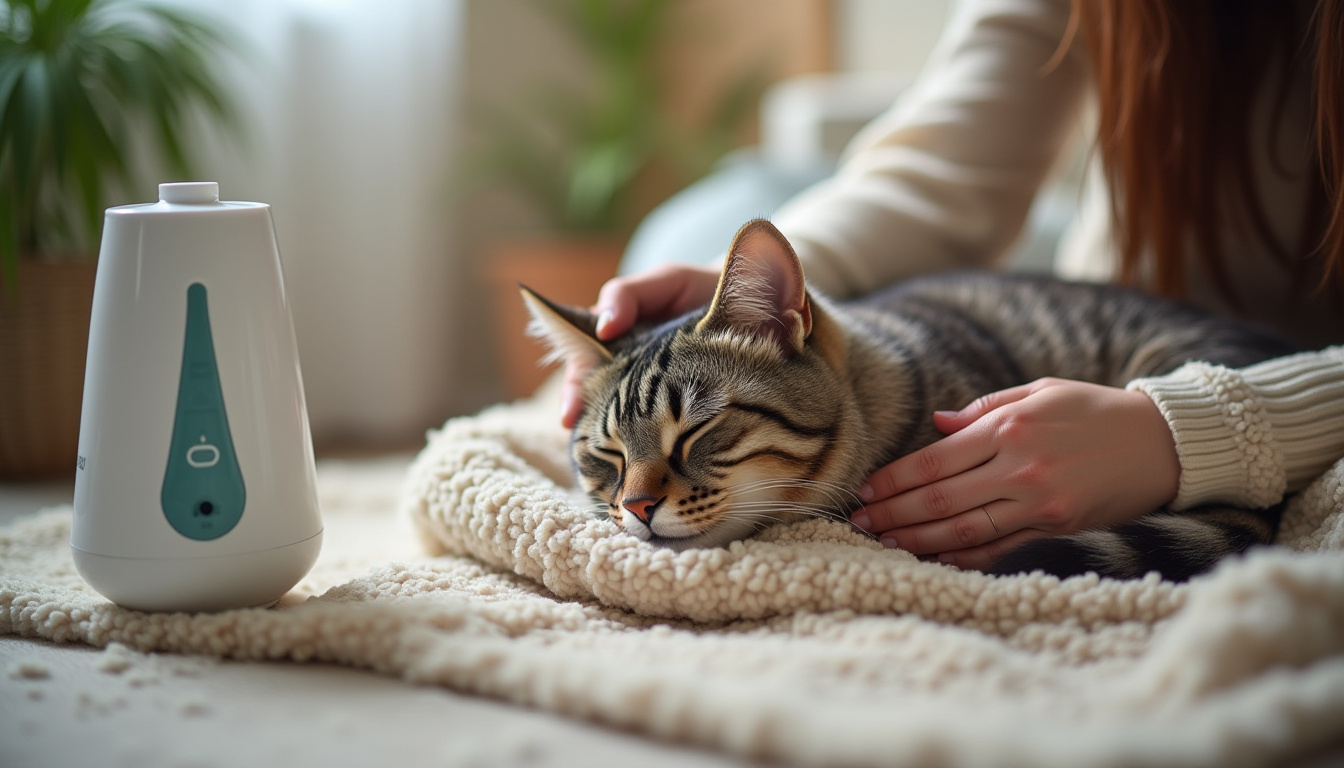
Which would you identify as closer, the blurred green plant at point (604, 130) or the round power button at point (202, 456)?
the round power button at point (202, 456)

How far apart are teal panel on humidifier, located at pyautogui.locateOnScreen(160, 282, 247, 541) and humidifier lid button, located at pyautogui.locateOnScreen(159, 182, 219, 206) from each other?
89 mm

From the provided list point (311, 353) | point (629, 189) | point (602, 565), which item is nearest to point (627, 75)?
point (629, 189)

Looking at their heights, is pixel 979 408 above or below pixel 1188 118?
below

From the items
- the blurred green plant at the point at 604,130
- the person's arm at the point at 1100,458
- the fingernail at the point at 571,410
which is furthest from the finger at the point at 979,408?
the blurred green plant at the point at 604,130

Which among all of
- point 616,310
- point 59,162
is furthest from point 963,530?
point 59,162

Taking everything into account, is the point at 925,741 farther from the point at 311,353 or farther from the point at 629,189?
the point at 629,189

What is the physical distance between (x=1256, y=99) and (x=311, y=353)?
232 cm

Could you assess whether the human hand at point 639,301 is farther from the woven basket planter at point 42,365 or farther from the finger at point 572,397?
the woven basket planter at point 42,365

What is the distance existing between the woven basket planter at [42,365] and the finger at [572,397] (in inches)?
42.8

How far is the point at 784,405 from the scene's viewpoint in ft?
2.98

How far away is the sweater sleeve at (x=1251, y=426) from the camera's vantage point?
0.87 m

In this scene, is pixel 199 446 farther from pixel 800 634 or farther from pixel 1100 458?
pixel 1100 458

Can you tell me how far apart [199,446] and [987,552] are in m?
0.71

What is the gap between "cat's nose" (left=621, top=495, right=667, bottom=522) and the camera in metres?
0.86
